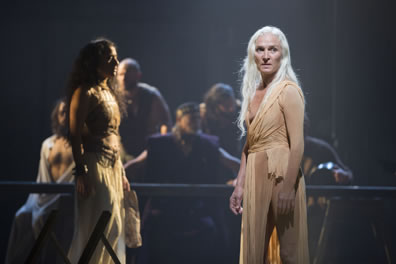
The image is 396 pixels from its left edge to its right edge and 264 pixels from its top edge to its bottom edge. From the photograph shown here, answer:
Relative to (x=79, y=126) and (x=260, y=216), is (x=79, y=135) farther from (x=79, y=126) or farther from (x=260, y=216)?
(x=260, y=216)

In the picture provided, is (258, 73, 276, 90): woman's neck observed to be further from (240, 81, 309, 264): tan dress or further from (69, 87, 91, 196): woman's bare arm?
(69, 87, 91, 196): woman's bare arm

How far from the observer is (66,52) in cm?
788

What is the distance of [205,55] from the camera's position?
7805mm

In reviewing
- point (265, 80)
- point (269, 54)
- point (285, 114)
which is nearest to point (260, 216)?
point (285, 114)

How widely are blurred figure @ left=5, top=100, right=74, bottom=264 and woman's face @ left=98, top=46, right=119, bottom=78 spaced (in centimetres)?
183

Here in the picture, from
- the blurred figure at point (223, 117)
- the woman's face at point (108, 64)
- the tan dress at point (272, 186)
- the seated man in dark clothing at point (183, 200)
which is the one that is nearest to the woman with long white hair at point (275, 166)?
the tan dress at point (272, 186)

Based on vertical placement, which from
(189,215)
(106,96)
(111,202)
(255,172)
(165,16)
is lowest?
(189,215)

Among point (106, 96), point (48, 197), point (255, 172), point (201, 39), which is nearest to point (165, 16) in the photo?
point (201, 39)

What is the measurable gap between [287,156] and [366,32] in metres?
4.28

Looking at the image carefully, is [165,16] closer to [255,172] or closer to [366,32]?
[366,32]

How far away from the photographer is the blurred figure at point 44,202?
233 inches

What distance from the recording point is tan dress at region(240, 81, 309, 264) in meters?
2.98

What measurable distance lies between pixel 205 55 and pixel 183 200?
2.60 m

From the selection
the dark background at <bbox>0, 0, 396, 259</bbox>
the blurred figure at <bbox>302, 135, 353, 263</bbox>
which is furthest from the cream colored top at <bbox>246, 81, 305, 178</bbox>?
the dark background at <bbox>0, 0, 396, 259</bbox>
